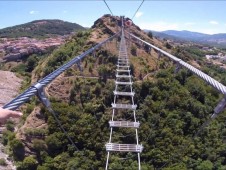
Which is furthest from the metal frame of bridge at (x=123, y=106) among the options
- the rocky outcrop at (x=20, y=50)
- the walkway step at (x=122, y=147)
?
the rocky outcrop at (x=20, y=50)

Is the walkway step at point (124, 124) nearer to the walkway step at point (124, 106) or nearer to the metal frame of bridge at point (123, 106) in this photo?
the metal frame of bridge at point (123, 106)

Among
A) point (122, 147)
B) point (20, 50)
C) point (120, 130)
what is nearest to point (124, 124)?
point (120, 130)

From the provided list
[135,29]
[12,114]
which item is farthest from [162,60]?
[12,114]

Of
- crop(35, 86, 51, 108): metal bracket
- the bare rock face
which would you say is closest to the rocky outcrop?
the bare rock face

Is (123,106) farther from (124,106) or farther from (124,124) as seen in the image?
(124,124)

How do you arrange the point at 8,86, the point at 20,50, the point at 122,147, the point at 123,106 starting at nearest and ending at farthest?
1. the point at 122,147
2. the point at 123,106
3. the point at 8,86
4. the point at 20,50

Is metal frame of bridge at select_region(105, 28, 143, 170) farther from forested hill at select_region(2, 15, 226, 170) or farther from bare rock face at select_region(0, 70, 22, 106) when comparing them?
bare rock face at select_region(0, 70, 22, 106)
